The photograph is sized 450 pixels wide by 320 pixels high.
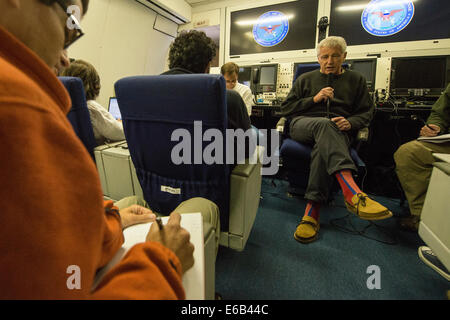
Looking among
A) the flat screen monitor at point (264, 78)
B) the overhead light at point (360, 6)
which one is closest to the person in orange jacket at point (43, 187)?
the flat screen monitor at point (264, 78)

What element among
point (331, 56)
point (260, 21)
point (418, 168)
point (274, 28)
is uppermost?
point (260, 21)

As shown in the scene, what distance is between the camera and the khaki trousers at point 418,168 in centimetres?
132

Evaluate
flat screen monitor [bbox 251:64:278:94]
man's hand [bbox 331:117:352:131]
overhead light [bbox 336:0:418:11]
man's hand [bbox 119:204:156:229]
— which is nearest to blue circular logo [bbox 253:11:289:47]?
flat screen monitor [bbox 251:64:278:94]

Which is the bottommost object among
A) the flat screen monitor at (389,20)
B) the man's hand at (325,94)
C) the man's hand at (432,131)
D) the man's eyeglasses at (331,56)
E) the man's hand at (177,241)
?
the man's hand at (177,241)

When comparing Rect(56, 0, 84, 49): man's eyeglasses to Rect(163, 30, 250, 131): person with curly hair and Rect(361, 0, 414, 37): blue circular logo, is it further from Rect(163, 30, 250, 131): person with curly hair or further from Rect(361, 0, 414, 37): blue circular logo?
Rect(361, 0, 414, 37): blue circular logo

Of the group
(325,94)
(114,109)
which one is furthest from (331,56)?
(114,109)

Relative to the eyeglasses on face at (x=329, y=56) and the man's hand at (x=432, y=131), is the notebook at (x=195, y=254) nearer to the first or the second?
the eyeglasses on face at (x=329, y=56)

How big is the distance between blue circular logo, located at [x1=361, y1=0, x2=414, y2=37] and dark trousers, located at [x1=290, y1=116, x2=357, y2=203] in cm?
208

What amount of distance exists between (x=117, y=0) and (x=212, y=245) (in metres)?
3.55

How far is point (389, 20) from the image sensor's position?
250 centimetres

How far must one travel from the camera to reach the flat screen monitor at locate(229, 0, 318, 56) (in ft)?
9.36

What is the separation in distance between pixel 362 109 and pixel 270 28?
6.87ft

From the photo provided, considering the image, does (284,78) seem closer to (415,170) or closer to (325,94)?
(325,94)

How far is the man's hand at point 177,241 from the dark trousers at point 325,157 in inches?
44.6
